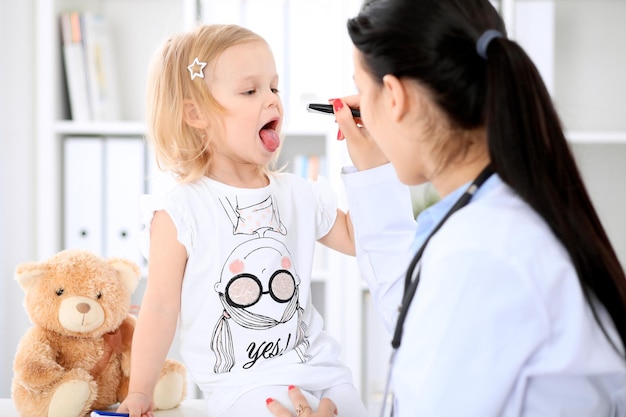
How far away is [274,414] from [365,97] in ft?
1.68

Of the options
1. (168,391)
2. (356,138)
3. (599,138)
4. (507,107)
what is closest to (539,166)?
(507,107)

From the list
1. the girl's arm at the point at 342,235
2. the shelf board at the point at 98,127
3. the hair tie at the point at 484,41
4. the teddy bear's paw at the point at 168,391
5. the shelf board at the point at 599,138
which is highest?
the hair tie at the point at 484,41

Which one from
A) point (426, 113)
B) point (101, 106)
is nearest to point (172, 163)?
point (426, 113)

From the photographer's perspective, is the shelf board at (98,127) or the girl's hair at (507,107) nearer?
the girl's hair at (507,107)

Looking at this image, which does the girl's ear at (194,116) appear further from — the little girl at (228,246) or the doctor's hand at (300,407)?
the doctor's hand at (300,407)

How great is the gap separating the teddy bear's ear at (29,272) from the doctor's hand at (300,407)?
460 mm

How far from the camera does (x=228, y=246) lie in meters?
1.24

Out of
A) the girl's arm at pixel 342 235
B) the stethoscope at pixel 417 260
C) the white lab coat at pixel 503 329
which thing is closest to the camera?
the white lab coat at pixel 503 329

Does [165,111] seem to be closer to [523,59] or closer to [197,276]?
[197,276]

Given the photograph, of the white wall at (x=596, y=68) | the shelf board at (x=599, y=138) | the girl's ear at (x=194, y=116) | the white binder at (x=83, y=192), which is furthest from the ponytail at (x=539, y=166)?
the white wall at (x=596, y=68)

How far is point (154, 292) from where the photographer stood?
1.19 m

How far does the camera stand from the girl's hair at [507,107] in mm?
792

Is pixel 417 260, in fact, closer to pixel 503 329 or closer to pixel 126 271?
pixel 503 329

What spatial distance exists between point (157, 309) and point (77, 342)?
0.59ft
